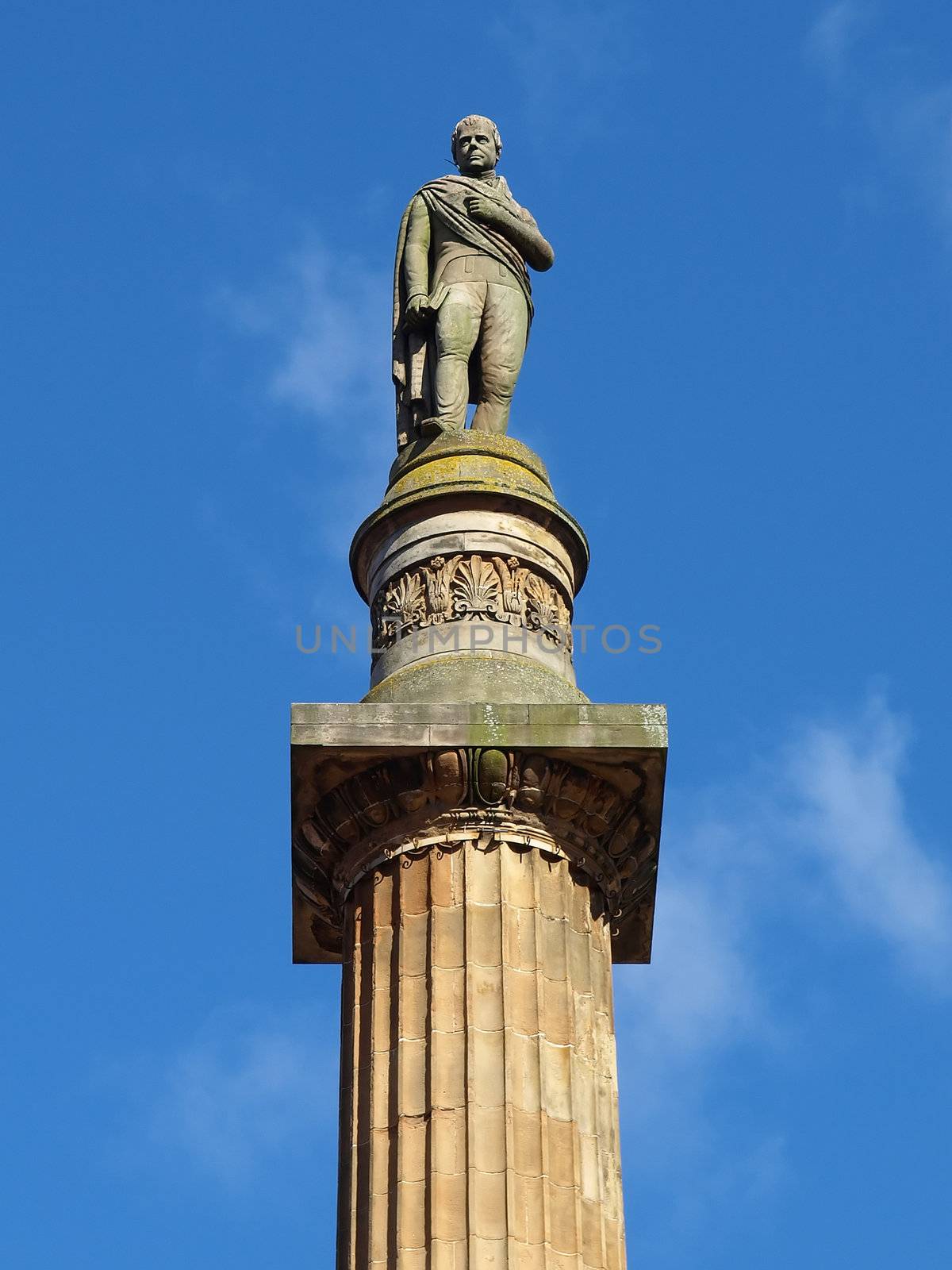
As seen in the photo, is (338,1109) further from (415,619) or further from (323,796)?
(415,619)

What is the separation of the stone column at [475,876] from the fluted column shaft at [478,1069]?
17 mm

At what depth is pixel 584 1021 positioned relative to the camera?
17047 mm

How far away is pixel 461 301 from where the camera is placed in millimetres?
21656

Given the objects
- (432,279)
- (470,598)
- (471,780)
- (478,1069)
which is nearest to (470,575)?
(470,598)

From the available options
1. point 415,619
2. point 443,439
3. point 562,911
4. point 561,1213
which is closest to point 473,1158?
point 561,1213

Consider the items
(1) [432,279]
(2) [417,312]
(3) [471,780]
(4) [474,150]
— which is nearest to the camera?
(3) [471,780]

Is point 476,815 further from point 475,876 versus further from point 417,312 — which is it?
point 417,312

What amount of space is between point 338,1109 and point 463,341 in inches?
283

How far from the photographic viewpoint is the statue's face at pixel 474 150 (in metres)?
22.8

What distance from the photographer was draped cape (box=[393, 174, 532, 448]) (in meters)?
21.4

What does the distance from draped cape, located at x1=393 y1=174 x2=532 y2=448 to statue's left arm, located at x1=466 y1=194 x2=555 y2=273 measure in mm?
45

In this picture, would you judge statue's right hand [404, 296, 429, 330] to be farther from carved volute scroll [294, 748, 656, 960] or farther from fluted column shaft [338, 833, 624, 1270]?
fluted column shaft [338, 833, 624, 1270]

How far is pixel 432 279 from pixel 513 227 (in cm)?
85

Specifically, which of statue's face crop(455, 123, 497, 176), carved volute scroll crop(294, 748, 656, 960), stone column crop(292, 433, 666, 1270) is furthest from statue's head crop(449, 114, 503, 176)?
carved volute scroll crop(294, 748, 656, 960)
